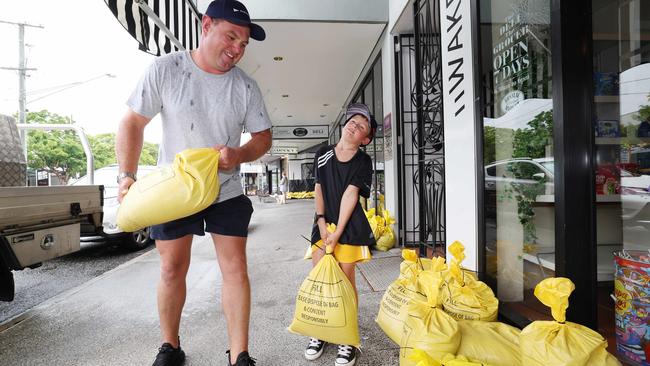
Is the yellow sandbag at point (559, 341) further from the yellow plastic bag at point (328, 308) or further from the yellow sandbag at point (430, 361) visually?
the yellow plastic bag at point (328, 308)

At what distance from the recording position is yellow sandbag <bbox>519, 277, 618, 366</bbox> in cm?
120

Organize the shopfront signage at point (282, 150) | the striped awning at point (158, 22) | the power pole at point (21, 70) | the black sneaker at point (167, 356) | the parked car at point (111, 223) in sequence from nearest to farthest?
the black sneaker at point (167, 356) → the striped awning at point (158, 22) → the parked car at point (111, 223) → the power pole at point (21, 70) → the shopfront signage at point (282, 150)

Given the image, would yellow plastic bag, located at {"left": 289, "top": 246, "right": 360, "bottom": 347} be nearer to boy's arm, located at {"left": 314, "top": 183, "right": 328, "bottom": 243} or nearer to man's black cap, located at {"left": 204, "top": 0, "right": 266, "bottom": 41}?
boy's arm, located at {"left": 314, "top": 183, "right": 328, "bottom": 243}

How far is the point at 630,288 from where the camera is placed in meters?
1.69

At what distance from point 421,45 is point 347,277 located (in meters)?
3.11

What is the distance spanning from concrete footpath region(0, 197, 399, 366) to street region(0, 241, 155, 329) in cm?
41

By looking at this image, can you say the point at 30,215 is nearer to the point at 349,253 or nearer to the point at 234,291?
the point at 234,291

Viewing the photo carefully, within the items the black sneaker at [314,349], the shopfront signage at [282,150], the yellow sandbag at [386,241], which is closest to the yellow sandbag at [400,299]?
the black sneaker at [314,349]

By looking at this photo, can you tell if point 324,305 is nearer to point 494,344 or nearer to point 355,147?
point 494,344

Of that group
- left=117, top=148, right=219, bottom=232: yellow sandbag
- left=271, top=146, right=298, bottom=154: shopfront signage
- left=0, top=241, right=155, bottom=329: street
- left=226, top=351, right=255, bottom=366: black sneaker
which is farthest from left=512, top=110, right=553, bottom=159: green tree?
left=271, top=146, right=298, bottom=154: shopfront signage

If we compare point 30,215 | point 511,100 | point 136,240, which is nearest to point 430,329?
point 511,100

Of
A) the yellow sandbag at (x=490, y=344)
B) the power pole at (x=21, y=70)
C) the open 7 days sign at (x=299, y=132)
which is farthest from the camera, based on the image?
the power pole at (x=21, y=70)

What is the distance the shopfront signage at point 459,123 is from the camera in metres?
2.52

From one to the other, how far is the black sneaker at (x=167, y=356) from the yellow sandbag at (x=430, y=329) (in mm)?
1190
